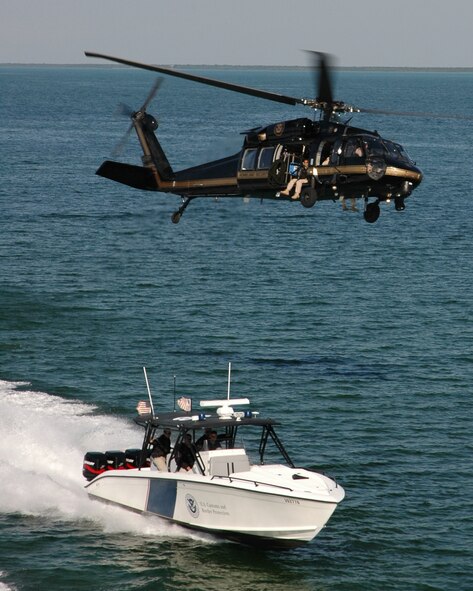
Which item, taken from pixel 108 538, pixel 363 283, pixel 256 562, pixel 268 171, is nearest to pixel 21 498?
pixel 108 538

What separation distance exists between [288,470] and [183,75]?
12.5 m

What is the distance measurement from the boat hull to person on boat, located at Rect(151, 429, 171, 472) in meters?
0.37

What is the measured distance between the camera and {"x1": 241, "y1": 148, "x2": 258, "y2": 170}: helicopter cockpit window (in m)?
46.2

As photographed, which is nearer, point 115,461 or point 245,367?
point 115,461

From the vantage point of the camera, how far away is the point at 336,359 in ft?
199

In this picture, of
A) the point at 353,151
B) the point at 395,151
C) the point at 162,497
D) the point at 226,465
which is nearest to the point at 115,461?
the point at 162,497

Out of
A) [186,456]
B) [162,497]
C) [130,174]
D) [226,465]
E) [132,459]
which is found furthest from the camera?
[130,174]

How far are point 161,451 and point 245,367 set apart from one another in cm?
2026

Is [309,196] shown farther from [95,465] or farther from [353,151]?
[95,465]

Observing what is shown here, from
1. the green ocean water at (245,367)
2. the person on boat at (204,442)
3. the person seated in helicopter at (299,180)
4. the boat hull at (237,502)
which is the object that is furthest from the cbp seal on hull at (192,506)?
the person seated in helicopter at (299,180)

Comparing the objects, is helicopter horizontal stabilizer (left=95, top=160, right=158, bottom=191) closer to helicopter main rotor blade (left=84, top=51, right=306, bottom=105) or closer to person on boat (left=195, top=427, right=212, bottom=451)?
helicopter main rotor blade (left=84, top=51, right=306, bottom=105)

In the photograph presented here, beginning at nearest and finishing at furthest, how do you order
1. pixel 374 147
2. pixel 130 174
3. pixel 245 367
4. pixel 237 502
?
pixel 237 502
pixel 374 147
pixel 130 174
pixel 245 367

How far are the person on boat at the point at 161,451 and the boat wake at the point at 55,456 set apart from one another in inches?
68.7

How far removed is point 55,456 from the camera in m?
44.9
